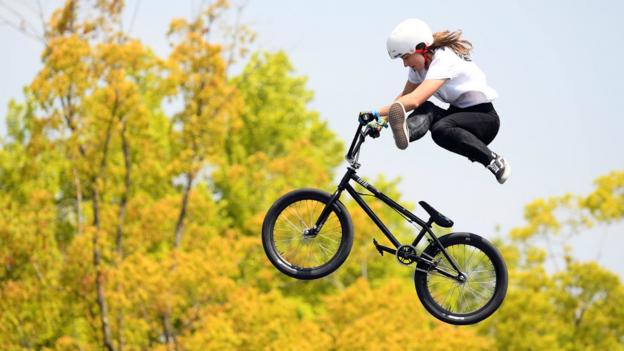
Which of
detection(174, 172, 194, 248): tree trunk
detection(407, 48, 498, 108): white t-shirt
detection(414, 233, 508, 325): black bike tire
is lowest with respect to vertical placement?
detection(414, 233, 508, 325): black bike tire

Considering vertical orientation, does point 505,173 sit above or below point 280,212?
above

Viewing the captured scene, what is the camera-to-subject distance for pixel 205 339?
35562mm

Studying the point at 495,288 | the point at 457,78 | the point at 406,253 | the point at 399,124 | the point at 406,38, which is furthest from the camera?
the point at 495,288

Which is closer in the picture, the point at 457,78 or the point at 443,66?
the point at 443,66

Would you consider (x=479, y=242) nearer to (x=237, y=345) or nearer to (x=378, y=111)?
(x=378, y=111)

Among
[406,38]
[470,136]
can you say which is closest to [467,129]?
[470,136]

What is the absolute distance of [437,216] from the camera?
9.30 metres

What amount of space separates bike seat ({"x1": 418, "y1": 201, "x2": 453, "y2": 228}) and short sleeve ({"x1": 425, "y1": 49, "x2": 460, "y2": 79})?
1189 millimetres

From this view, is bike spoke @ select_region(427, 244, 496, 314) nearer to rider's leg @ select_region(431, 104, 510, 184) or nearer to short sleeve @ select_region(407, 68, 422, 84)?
rider's leg @ select_region(431, 104, 510, 184)

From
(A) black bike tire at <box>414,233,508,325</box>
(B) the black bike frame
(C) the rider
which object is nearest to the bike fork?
(B) the black bike frame

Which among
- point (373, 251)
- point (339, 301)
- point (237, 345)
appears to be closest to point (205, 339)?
point (237, 345)

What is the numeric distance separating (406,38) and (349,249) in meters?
2.06

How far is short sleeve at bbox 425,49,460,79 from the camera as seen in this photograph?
922 centimetres

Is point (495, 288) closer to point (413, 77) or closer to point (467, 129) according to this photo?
point (467, 129)
